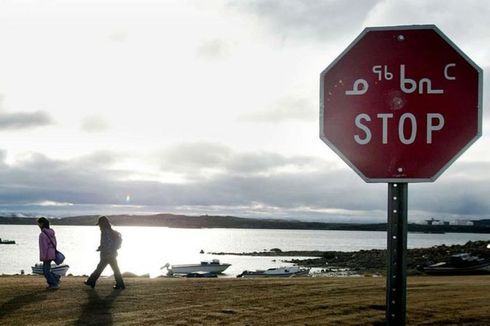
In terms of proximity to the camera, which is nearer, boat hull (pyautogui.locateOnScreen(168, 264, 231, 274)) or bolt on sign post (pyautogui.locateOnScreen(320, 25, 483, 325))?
bolt on sign post (pyautogui.locateOnScreen(320, 25, 483, 325))

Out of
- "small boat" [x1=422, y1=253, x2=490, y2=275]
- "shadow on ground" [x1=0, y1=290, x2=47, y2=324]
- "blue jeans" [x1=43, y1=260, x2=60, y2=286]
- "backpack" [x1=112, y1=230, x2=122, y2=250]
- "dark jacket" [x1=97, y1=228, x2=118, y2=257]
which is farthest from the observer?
"small boat" [x1=422, y1=253, x2=490, y2=275]

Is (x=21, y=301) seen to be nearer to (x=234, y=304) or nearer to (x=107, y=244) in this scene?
(x=107, y=244)

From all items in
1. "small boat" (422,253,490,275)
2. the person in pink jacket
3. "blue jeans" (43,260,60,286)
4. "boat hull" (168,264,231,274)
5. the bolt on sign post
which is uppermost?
the bolt on sign post

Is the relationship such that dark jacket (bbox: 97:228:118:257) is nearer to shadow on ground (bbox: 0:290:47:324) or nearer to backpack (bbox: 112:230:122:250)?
backpack (bbox: 112:230:122:250)

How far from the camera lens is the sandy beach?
37.2 feet

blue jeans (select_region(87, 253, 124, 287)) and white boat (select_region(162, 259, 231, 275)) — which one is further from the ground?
blue jeans (select_region(87, 253, 124, 287))

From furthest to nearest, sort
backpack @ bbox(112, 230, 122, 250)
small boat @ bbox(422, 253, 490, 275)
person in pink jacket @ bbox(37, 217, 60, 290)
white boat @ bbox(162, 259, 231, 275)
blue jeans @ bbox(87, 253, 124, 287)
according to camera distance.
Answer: white boat @ bbox(162, 259, 231, 275), small boat @ bbox(422, 253, 490, 275), person in pink jacket @ bbox(37, 217, 60, 290), backpack @ bbox(112, 230, 122, 250), blue jeans @ bbox(87, 253, 124, 287)

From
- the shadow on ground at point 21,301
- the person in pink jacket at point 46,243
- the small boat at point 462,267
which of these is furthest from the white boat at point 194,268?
the shadow on ground at point 21,301

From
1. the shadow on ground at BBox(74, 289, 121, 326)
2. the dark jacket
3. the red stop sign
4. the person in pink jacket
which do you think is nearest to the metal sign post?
the red stop sign

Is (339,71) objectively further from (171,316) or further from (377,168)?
(171,316)

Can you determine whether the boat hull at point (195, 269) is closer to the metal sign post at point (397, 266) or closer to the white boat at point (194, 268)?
the white boat at point (194, 268)

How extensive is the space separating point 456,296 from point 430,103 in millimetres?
12212

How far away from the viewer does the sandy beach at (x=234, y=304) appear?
447 inches

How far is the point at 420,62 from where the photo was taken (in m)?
3.22
